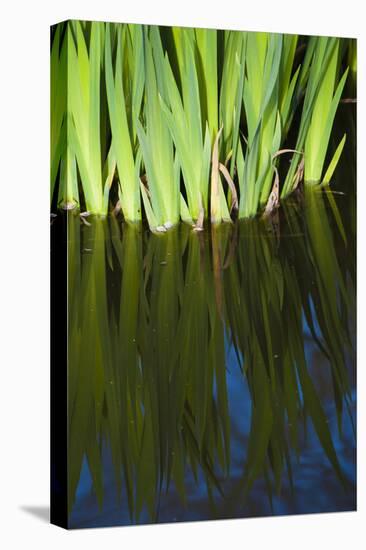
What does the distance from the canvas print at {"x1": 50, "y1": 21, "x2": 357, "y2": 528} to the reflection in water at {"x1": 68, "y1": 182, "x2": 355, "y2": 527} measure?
0.01m

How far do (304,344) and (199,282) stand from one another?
745 mm

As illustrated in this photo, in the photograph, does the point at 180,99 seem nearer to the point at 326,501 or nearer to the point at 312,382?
the point at 312,382

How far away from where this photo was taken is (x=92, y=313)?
333 inches

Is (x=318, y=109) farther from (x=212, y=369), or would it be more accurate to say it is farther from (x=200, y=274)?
(x=212, y=369)

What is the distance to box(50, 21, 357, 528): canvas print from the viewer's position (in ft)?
27.8

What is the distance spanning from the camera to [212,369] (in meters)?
8.72

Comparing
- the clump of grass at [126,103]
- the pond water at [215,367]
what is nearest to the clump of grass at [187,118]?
the clump of grass at [126,103]

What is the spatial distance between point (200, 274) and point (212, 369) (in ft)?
1.77

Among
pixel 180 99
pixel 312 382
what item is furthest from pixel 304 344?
pixel 180 99

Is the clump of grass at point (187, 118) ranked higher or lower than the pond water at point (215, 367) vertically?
higher

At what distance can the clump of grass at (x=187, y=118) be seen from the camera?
848 centimetres

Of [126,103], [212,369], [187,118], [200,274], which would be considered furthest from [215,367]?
[126,103]

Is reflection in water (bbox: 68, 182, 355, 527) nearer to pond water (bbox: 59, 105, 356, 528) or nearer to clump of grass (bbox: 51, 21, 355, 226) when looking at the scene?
pond water (bbox: 59, 105, 356, 528)

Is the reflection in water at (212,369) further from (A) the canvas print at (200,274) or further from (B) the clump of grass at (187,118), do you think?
(B) the clump of grass at (187,118)
